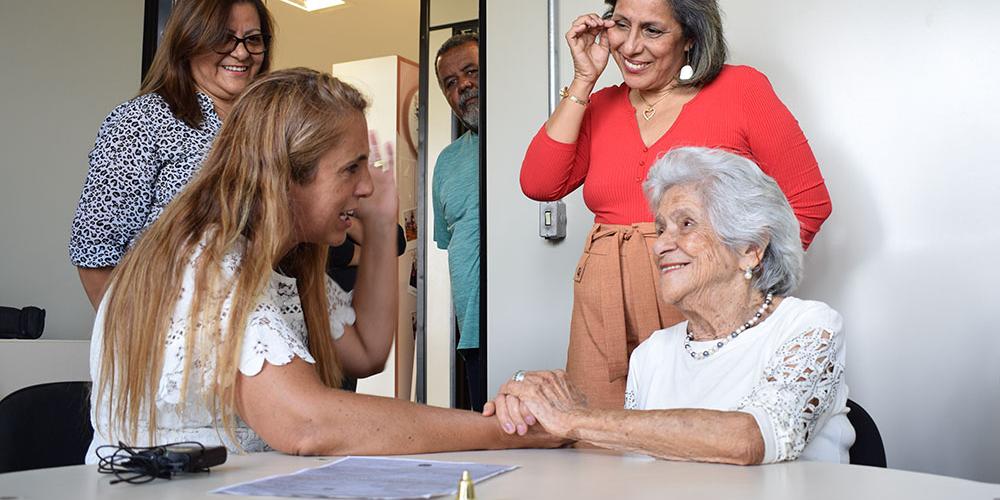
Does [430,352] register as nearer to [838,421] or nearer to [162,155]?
[162,155]

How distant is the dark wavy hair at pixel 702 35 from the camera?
7.28ft

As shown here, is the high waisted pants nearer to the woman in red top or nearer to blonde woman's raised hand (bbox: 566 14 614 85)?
the woman in red top

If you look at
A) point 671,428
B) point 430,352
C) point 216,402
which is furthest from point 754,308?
point 430,352

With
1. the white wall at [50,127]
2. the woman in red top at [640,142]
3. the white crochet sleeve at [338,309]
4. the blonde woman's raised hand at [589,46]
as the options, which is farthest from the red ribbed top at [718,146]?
the white wall at [50,127]

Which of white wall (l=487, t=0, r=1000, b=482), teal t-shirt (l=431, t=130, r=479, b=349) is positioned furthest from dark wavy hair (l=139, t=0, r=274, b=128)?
white wall (l=487, t=0, r=1000, b=482)

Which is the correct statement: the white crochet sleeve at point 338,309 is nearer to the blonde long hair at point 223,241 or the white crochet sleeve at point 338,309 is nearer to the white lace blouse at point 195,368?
the blonde long hair at point 223,241

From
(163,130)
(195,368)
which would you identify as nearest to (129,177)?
(163,130)

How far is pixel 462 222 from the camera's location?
11.6 ft

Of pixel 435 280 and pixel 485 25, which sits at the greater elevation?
pixel 485 25

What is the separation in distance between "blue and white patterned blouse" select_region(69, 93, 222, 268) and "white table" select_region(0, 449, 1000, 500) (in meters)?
1.05

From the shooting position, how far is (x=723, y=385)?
1659 millimetres

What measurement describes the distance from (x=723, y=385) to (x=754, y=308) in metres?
0.18

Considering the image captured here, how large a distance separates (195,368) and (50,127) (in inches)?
121

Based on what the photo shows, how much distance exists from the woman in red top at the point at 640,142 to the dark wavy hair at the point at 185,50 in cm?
83
